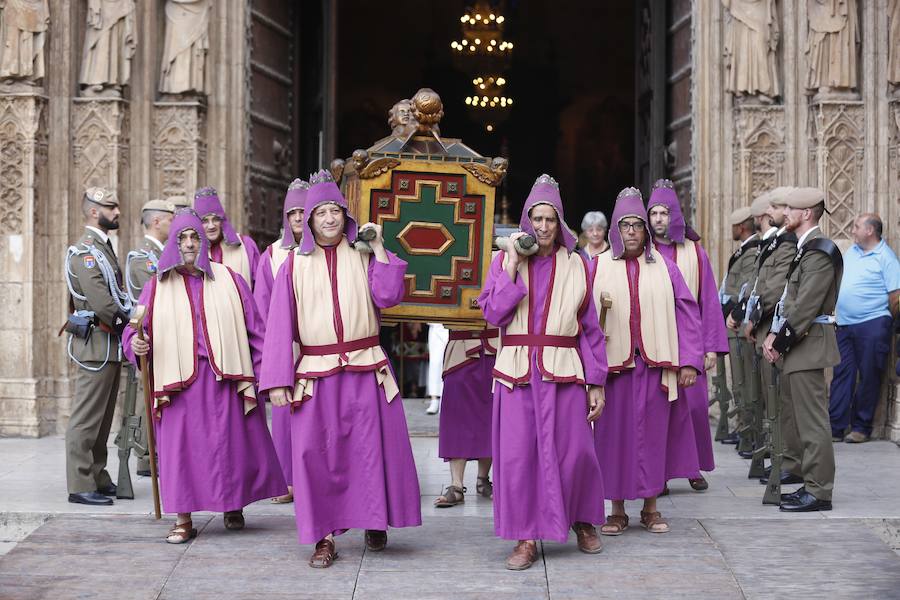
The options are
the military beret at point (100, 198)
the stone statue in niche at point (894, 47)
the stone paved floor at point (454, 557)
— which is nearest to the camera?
the stone paved floor at point (454, 557)

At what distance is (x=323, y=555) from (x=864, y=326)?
623cm

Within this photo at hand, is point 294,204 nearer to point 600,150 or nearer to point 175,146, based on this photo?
point 175,146

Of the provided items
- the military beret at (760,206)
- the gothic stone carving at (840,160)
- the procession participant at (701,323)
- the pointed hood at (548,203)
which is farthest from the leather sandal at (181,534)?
the gothic stone carving at (840,160)

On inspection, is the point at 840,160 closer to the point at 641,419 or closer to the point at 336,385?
the point at 641,419

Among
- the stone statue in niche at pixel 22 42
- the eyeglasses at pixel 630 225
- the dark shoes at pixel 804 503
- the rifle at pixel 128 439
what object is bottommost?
the dark shoes at pixel 804 503

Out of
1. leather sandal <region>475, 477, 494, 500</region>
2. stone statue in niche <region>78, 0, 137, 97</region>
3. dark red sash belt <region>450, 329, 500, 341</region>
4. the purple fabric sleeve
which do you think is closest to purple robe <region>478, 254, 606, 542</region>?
the purple fabric sleeve

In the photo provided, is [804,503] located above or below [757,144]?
below

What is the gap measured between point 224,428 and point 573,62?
58.4ft

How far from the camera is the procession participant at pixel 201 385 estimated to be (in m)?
7.16

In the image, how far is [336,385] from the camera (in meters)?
6.71

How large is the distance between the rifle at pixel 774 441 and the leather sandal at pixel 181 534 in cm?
361

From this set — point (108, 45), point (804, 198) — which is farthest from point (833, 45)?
point (108, 45)

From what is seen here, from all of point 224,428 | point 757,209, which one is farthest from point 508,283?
point 757,209

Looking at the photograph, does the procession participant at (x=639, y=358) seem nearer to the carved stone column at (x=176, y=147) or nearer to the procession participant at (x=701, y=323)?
the procession participant at (x=701, y=323)
